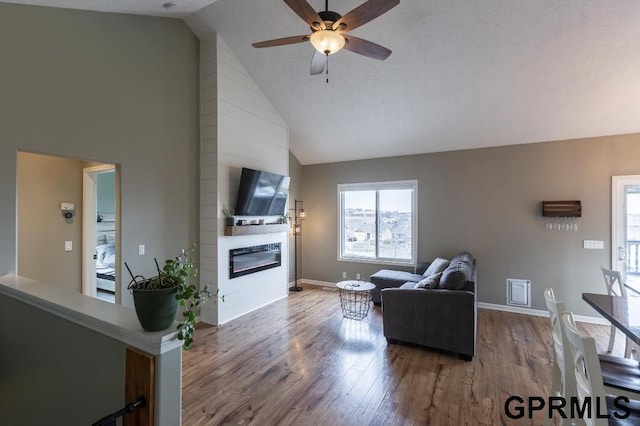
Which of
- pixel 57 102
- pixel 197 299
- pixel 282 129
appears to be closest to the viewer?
pixel 197 299

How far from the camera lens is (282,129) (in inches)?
216

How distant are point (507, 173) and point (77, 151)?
5734mm

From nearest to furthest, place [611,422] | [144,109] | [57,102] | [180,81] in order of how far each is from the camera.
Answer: [611,422], [57,102], [144,109], [180,81]

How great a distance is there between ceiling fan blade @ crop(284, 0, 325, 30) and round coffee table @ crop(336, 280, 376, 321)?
313cm

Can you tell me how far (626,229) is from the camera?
423cm

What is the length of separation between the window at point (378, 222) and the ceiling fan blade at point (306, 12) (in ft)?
12.3

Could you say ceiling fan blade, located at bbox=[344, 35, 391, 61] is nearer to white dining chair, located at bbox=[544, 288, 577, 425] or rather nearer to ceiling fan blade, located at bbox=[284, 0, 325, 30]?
ceiling fan blade, located at bbox=[284, 0, 325, 30]

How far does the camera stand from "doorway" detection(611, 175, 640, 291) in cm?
421

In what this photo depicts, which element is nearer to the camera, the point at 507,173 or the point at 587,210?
the point at 587,210

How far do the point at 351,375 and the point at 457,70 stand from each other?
3.72m

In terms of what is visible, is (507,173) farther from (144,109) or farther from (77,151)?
(77,151)

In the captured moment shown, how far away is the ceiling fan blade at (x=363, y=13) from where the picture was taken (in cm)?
220

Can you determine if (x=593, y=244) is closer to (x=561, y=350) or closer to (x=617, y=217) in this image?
(x=617, y=217)

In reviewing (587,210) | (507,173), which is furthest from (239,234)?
(587,210)
